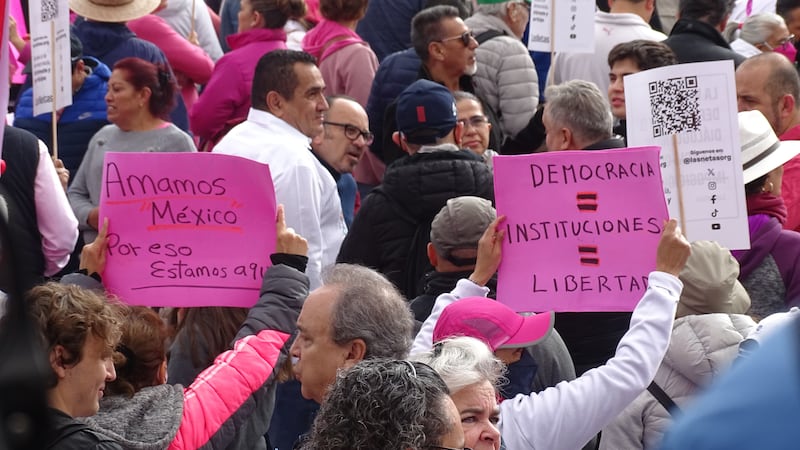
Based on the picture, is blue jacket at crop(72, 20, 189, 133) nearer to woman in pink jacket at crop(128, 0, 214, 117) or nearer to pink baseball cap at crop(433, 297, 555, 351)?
woman in pink jacket at crop(128, 0, 214, 117)

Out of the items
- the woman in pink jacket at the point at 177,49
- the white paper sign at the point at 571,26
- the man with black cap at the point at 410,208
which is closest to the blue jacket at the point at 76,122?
the woman in pink jacket at the point at 177,49

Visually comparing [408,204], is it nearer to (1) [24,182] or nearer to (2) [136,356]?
(1) [24,182]

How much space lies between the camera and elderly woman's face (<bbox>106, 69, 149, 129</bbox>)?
690 centimetres

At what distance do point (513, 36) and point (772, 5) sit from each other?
242 centimetres

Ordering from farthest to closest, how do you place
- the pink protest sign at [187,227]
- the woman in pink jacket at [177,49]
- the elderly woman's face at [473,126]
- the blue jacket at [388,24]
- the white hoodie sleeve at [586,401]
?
the blue jacket at [388,24] → the woman in pink jacket at [177,49] → the elderly woman's face at [473,126] → the pink protest sign at [187,227] → the white hoodie sleeve at [586,401]

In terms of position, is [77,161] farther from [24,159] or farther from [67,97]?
[24,159]

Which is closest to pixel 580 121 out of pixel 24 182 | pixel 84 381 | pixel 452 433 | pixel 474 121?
pixel 474 121

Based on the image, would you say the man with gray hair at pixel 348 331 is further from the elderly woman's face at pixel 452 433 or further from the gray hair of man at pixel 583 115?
the gray hair of man at pixel 583 115

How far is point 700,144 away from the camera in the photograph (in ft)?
16.8

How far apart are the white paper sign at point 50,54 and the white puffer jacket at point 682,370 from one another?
368 centimetres

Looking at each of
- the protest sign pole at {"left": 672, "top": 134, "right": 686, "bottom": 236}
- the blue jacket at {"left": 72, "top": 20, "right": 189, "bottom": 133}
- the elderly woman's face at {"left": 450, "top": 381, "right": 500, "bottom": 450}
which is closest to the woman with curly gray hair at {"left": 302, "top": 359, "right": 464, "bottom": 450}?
the elderly woman's face at {"left": 450, "top": 381, "right": 500, "bottom": 450}

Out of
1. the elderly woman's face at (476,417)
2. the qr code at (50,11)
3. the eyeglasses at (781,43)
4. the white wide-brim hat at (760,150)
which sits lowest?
the eyeglasses at (781,43)

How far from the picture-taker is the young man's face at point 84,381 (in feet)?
11.0

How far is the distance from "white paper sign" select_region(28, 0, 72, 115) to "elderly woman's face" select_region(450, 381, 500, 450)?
397 cm
